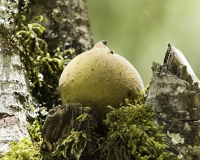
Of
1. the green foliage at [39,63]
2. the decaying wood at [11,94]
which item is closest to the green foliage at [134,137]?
the decaying wood at [11,94]

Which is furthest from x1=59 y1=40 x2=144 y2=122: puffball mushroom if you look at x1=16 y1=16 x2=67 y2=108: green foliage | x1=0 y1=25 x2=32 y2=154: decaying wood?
x1=16 y1=16 x2=67 y2=108: green foliage

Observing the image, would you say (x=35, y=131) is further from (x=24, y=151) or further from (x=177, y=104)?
(x=177, y=104)

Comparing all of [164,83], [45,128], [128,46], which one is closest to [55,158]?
[45,128]

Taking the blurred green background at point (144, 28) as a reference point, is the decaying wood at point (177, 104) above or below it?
below

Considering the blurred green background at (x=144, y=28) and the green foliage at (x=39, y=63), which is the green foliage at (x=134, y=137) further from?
the blurred green background at (x=144, y=28)

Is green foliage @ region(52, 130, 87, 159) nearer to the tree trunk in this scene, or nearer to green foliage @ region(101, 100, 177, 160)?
green foliage @ region(101, 100, 177, 160)

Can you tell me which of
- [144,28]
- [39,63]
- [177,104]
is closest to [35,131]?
[39,63]
